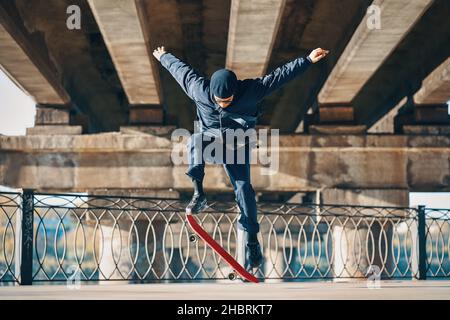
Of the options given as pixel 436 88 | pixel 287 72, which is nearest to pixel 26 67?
pixel 287 72

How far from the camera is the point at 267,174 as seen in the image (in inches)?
610

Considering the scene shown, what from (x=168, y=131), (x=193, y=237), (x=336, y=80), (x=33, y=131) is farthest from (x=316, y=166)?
(x=193, y=237)

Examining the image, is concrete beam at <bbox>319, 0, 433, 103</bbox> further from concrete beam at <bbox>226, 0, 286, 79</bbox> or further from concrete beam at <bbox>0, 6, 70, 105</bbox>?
concrete beam at <bbox>0, 6, 70, 105</bbox>

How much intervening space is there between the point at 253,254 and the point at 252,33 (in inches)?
178

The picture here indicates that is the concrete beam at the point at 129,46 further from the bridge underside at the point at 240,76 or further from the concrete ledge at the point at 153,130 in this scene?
the concrete ledge at the point at 153,130

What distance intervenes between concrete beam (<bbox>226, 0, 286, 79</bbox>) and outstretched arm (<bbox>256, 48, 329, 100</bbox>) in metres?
3.35

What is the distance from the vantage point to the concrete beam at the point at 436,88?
1309 cm

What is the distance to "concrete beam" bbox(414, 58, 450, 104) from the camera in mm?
13094

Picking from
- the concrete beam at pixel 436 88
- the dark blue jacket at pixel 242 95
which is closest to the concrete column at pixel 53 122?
the concrete beam at pixel 436 88

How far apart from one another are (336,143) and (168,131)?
12.8 ft

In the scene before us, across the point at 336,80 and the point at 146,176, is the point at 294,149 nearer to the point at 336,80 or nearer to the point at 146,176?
the point at 336,80

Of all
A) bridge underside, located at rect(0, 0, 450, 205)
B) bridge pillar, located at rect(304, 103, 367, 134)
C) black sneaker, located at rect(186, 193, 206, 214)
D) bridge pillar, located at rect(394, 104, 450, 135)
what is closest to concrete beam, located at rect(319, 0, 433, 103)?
bridge underside, located at rect(0, 0, 450, 205)

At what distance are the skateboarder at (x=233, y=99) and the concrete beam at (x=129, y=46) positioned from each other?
3.01 meters
